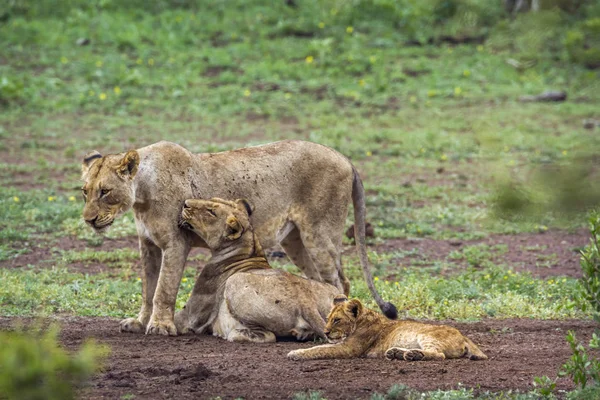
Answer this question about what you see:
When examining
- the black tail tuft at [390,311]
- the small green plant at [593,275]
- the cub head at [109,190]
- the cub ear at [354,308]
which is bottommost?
the black tail tuft at [390,311]

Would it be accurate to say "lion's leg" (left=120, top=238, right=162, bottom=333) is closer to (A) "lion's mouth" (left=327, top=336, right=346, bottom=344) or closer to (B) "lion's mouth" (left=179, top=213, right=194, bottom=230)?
(B) "lion's mouth" (left=179, top=213, right=194, bottom=230)

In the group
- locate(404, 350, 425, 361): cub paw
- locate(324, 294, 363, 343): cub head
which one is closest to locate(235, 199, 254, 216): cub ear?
locate(324, 294, 363, 343): cub head

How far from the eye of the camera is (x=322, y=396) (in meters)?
5.59

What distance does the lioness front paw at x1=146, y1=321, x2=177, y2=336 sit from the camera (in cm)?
756

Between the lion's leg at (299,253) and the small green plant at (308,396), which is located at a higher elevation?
the small green plant at (308,396)

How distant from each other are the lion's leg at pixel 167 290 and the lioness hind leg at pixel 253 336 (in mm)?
549

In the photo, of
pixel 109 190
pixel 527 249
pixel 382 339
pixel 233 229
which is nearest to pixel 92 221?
pixel 109 190

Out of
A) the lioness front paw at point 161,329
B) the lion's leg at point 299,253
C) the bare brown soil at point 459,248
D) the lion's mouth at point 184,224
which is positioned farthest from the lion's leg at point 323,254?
the bare brown soil at point 459,248

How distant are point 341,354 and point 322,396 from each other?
43.1 inches

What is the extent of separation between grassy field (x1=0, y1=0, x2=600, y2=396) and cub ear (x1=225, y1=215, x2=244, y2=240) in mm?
1428

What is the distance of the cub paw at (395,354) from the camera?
654 cm

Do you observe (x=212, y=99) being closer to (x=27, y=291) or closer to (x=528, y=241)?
(x=528, y=241)

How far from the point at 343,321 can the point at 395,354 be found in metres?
0.44

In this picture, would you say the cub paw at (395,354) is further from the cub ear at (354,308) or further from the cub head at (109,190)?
the cub head at (109,190)
